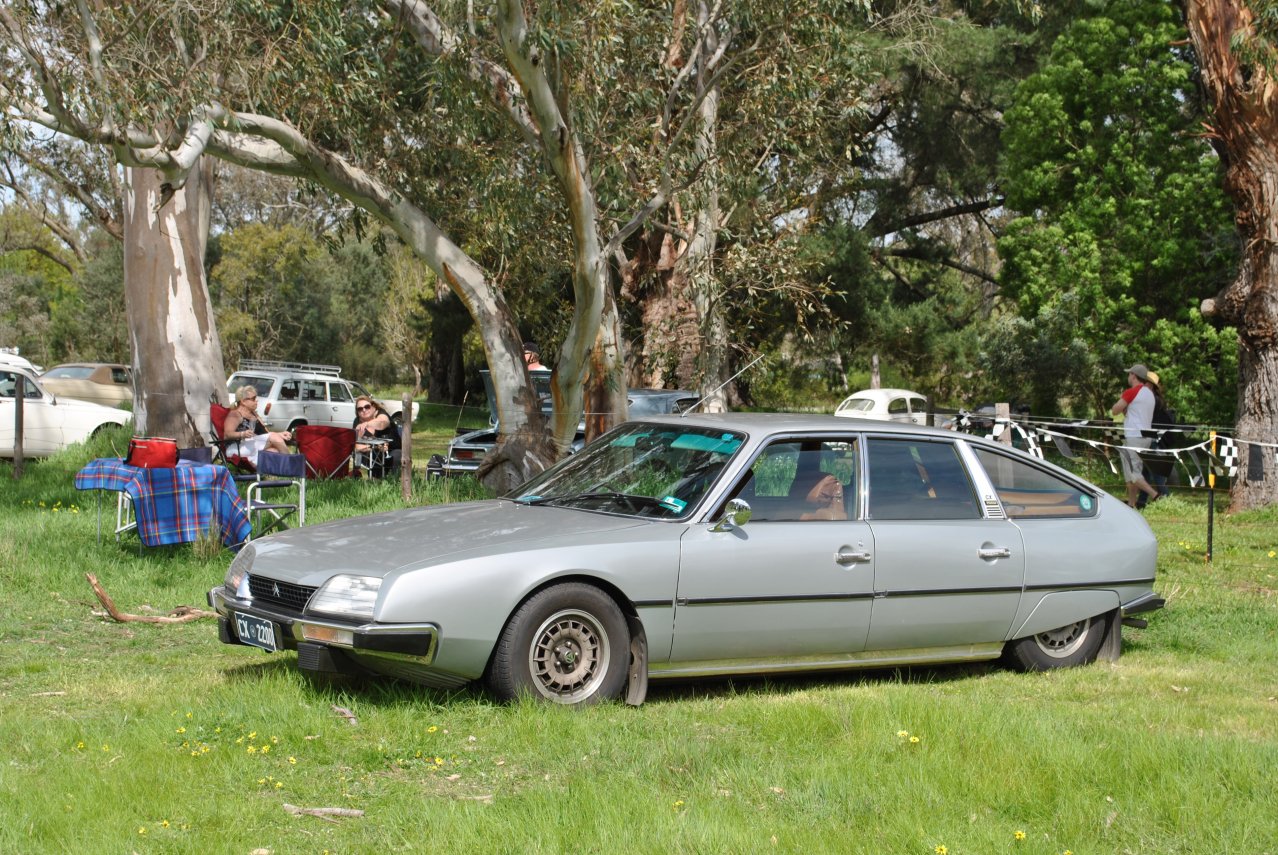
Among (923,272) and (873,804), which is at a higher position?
(923,272)

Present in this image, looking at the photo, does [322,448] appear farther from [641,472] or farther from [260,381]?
[260,381]

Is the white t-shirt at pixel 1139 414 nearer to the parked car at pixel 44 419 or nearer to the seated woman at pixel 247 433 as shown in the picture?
the seated woman at pixel 247 433

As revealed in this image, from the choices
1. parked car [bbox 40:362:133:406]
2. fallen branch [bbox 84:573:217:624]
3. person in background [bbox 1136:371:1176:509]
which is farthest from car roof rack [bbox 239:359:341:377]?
fallen branch [bbox 84:573:217:624]

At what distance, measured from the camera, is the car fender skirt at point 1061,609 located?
7465mm

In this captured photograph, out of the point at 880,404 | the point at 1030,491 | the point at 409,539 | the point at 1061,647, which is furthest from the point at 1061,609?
the point at 880,404

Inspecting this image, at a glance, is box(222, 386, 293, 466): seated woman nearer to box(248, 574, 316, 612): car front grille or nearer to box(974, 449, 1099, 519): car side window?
box(248, 574, 316, 612): car front grille

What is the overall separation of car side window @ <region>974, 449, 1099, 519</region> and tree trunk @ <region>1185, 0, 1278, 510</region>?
1030cm

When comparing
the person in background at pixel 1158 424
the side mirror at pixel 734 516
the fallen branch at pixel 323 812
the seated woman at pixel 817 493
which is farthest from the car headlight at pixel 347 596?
the person in background at pixel 1158 424

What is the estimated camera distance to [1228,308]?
17391 millimetres

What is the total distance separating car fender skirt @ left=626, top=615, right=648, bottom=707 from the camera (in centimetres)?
636

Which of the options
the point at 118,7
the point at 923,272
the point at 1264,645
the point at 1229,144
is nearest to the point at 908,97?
the point at 923,272

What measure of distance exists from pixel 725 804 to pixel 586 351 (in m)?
9.60

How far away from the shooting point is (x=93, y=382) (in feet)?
100

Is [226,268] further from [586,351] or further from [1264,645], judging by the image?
[1264,645]
